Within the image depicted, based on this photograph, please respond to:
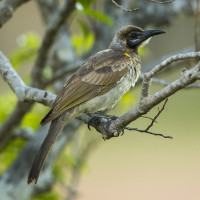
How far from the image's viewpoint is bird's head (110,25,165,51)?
5.09 m

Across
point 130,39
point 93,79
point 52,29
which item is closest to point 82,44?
point 130,39

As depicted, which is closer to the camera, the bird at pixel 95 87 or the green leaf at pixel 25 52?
the bird at pixel 95 87

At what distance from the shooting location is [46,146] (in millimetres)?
3912

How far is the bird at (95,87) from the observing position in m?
4.05

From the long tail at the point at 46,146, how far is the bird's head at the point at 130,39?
1.33 m

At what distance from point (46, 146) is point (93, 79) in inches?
36.3

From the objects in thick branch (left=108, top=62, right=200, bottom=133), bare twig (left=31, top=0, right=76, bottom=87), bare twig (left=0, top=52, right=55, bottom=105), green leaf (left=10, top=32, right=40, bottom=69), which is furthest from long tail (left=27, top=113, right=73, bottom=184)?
green leaf (left=10, top=32, right=40, bottom=69)

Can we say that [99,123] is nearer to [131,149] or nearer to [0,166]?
[0,166]

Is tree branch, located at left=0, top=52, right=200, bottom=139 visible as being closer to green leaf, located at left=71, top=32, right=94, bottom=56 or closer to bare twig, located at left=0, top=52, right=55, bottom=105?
bare twig, located at left=0, top=52, right=55, bottom=105

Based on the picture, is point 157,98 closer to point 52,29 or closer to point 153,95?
point 153,95

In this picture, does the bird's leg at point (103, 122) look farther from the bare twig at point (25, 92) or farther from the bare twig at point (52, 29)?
the bare twig at point (52, 29)

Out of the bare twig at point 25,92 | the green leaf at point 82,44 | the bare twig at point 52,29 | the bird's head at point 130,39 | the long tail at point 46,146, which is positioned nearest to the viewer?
the long tail at point 46,146

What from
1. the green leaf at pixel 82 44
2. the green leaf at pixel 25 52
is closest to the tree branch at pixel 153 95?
the green leaf at pixel 25 52

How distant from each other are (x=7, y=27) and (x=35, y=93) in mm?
7897
